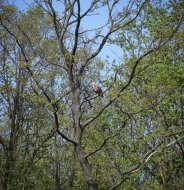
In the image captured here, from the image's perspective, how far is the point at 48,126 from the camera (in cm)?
2016

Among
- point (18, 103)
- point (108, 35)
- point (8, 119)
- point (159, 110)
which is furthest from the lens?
point (8, 119)

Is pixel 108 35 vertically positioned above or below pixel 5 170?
above

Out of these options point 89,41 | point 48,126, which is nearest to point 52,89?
point 48,126

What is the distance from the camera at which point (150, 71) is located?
60.4 ft

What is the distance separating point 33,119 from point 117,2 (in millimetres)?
10597

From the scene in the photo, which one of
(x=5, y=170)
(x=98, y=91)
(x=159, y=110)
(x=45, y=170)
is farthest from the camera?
(x=45, y=170)

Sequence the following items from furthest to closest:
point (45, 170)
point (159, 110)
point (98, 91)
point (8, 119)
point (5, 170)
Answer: point (45, 170) < point (8, 119) < point (159, 110) < point (5, 170) < point (98, 91)

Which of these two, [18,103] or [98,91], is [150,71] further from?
[98,91]

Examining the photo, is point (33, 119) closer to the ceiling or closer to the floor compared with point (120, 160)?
closer to the ceiling

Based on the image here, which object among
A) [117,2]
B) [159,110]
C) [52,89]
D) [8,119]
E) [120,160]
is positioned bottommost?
[120,160]

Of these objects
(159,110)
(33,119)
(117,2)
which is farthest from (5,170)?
(117,2)

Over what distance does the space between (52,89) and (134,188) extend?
8.76 meters

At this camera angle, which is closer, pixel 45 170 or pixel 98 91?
pixel 98 91

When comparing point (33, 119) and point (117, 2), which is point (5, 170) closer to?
point (33, 119)
